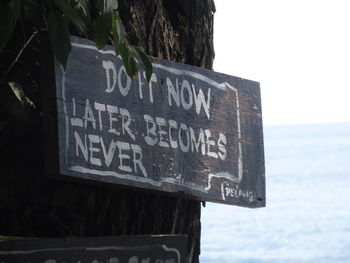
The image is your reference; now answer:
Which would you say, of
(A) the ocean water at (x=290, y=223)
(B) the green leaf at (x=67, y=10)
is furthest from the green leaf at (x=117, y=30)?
(A) the ocean water at (x=290, y=223)

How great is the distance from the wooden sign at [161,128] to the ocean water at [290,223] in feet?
51.9

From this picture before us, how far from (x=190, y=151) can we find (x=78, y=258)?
40cm

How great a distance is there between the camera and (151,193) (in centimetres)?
213

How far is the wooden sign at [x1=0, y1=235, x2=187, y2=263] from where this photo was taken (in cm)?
182

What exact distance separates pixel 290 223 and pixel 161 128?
76.7ft

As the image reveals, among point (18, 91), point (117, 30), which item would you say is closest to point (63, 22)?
point (117, 30)

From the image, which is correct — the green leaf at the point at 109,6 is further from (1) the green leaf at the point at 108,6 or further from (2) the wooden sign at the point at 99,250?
(2) the wooden sign at the point at 99,250

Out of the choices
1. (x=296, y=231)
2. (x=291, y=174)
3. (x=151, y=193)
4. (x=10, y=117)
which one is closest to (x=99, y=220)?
(x=151, y=193)

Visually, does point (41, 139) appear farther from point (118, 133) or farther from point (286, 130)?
point (286, 130)

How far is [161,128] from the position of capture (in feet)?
6.87

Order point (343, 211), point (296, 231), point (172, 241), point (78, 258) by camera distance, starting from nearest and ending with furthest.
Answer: point (78, 258) → point (172, 241) → point (296, 231) → point (343, 211)

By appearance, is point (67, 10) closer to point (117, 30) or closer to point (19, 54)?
point (117, 30)

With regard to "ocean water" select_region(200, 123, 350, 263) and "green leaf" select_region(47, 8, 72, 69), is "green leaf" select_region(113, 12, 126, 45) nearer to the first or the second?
"green leaf" select_region(47, 8, 72, 69)

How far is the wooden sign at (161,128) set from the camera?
6.34ft
